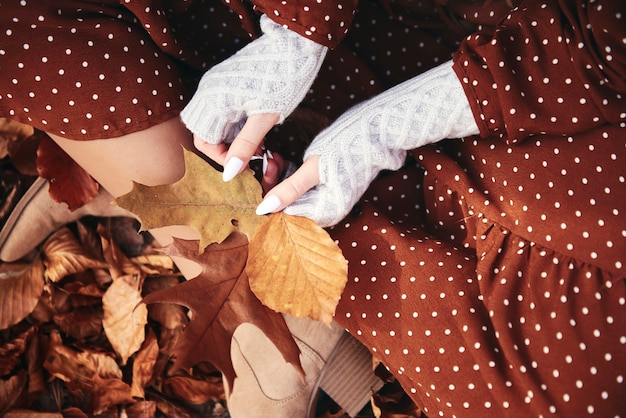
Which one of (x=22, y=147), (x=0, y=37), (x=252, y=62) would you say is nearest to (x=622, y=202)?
(x=252, y=62)

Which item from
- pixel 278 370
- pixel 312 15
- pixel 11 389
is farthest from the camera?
pixel 11 389

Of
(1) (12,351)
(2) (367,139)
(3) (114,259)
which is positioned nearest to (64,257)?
(3) (114,259)

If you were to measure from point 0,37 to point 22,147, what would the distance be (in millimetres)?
457

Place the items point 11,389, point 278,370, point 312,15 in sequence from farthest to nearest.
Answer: point 11,389, point 278,370, point 312,15

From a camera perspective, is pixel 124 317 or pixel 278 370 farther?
pixel 124 317

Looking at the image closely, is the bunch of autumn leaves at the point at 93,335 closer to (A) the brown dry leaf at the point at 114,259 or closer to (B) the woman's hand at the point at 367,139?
(A) the brown dry leaf at the point at 114,259

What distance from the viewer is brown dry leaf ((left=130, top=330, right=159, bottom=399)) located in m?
1.08

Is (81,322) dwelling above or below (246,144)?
below

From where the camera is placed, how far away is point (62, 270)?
3.60 feet

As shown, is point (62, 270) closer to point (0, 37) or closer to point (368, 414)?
point (0, 37)

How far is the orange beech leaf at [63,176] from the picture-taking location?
3.43 ft

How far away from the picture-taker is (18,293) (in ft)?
3.55

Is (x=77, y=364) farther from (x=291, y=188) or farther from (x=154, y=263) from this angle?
(x=291, y=188)

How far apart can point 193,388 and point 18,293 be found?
40cm
